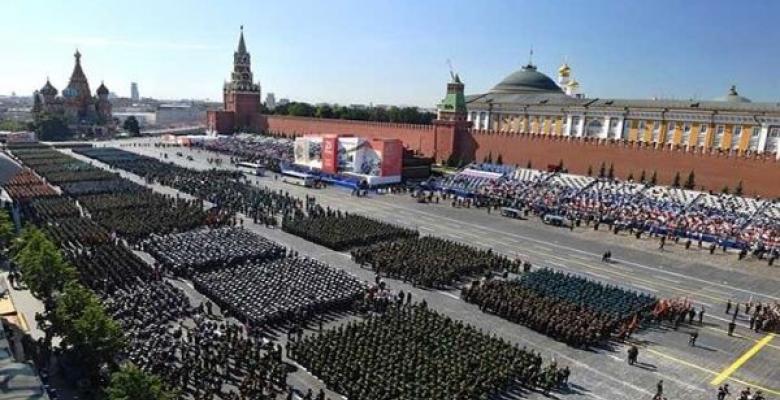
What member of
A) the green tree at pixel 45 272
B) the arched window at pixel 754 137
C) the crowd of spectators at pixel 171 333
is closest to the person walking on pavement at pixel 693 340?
the crowd of spectators at pixel 171 333

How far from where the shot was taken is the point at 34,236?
72.1 feet

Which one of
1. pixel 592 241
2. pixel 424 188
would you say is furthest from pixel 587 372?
pixel 424 188

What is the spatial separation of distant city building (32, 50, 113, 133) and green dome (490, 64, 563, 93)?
67957 mm

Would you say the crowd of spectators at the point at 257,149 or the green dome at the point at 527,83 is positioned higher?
the green dome at the point at 527,83

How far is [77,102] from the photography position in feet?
315

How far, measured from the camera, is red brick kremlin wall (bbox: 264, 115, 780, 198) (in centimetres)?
4125

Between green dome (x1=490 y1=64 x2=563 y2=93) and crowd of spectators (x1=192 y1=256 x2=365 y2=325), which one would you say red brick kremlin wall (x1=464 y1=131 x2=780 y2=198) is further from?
crowd of spectators (x1=192 y1=256 x2=365 y2=325)

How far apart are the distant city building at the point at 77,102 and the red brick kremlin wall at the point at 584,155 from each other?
5217 centimetres

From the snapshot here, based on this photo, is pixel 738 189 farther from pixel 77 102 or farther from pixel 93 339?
pixel 77 102

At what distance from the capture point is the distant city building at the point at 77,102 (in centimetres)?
9356

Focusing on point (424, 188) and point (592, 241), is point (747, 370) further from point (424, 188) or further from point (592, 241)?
point (424, 188)

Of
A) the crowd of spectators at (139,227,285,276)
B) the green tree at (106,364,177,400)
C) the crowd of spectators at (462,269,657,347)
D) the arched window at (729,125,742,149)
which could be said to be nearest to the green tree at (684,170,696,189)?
the arched window at (729,125,742,149)

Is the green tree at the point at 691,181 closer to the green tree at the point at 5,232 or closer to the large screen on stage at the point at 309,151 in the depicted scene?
the large screen on stage at the point at 309,151

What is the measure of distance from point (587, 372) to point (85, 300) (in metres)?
15.2
